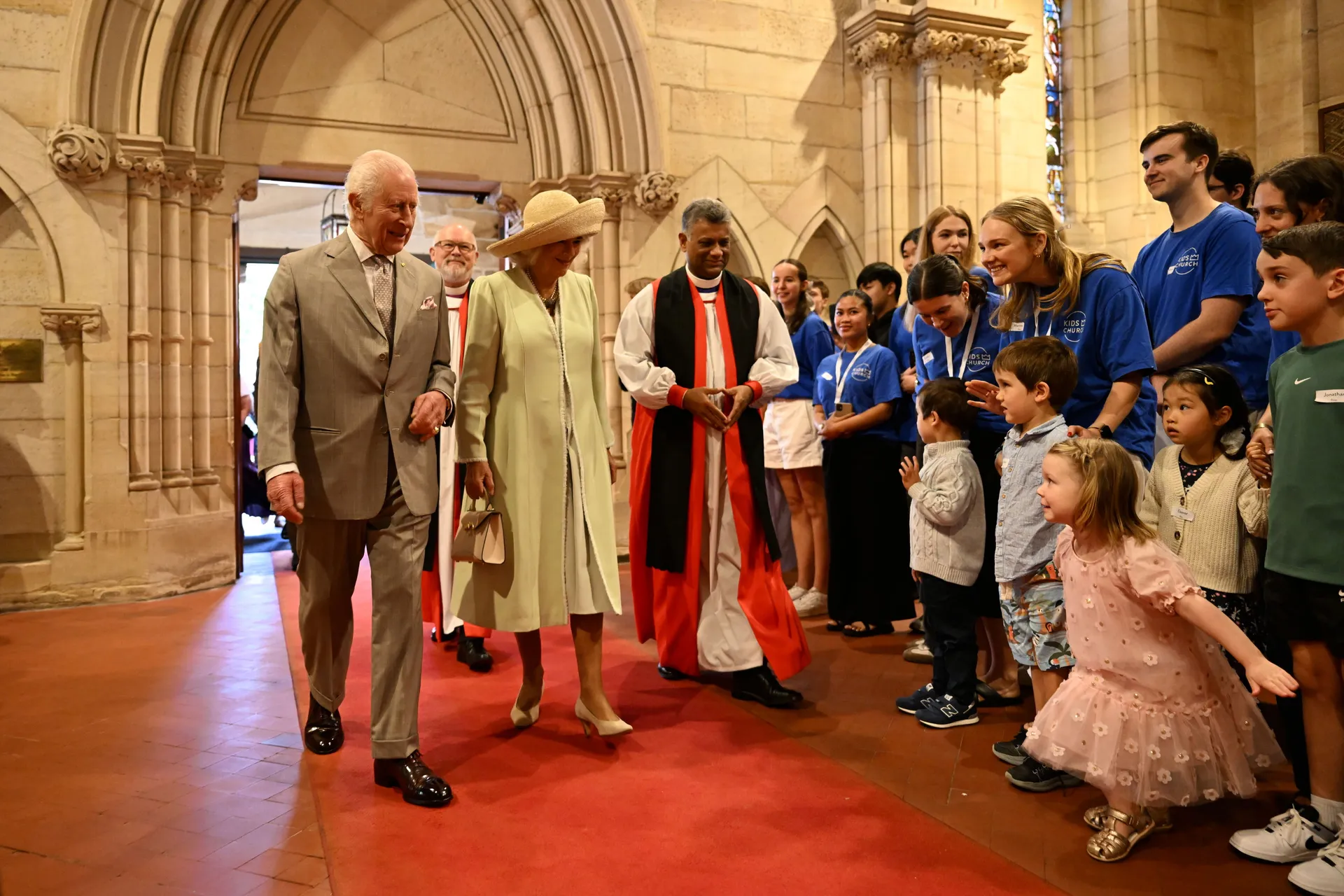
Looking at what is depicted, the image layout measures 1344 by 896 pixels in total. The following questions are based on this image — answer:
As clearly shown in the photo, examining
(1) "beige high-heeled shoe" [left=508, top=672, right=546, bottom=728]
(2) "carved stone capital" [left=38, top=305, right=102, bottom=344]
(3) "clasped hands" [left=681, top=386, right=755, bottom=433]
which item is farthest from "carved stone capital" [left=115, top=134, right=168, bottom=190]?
(1) "beige high-heeled shoe" [left=508, top=672, right=546, bottom=728]

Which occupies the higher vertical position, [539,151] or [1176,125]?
[539,151]

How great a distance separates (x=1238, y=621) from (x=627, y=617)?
3.48 metres

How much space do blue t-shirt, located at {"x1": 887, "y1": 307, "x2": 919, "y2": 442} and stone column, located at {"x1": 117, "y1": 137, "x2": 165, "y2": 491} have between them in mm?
4682

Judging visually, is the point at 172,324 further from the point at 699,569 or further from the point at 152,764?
the point at 699,569

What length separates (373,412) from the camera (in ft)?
10.7

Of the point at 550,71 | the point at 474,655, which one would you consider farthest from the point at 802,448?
the point at 550,71

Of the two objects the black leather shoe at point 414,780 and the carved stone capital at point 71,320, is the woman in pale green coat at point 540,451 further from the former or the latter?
the carved stone capital at point 71,320

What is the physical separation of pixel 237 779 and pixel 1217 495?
10.6 ft

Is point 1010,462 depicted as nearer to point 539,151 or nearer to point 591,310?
point 591,310

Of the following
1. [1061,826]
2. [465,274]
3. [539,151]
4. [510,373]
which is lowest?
[1061,826]

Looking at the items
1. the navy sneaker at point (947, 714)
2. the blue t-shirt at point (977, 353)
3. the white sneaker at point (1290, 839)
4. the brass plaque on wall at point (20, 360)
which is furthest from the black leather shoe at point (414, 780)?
the brass plaque on wall at point (20, 360)

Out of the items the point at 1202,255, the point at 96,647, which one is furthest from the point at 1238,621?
the point at 96,647

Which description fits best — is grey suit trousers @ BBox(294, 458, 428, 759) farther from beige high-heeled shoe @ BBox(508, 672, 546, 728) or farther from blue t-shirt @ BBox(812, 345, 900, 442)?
blue t-shirt @ BBox(812, 345, 900, 442)

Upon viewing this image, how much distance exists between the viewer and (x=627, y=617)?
19.3ft
